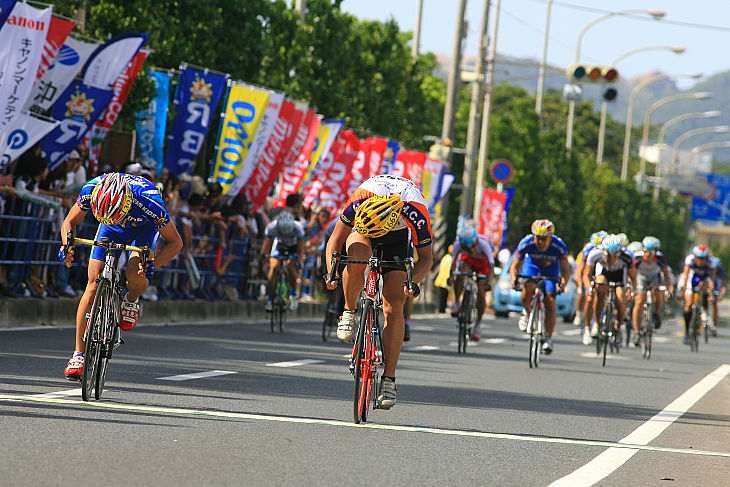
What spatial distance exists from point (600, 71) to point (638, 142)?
5113 inches

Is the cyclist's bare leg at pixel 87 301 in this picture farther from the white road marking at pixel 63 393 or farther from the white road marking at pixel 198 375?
the white road marking at pixel 198 375

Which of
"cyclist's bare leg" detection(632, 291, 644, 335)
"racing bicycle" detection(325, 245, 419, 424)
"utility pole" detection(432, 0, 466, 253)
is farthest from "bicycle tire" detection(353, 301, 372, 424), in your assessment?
"utility pole" detection(432, 0, 466, 253)

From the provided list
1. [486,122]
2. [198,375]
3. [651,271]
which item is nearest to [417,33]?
[486,122]

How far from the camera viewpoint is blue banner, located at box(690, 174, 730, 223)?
3647 inches

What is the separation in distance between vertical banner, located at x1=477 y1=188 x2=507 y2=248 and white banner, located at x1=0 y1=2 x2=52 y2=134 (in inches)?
1027

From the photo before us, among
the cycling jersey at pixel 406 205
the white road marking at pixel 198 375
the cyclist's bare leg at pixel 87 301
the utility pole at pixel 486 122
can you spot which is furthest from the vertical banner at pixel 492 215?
the cyclist's bare leg at pixel 87 301

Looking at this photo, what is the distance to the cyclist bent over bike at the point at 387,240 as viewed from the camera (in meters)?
9.91

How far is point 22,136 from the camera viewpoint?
16.7 m

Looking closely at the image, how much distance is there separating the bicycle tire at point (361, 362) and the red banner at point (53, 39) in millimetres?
8073

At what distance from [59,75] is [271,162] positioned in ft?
20.4

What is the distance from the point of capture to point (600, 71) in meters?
34.3

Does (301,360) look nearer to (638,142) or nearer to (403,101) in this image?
(403,101)

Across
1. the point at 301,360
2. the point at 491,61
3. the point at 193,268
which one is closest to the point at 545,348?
the point at 301,360

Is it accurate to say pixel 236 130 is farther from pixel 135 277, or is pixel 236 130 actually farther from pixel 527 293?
pixel 135 277
